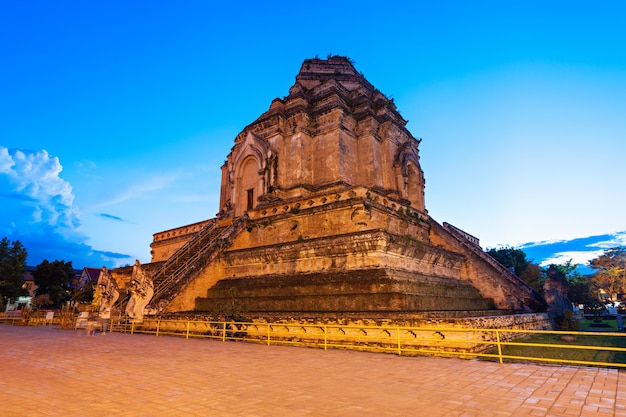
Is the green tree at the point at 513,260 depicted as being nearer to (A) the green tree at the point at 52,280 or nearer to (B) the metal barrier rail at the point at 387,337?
(B) the metal barrier rail at the point at 387,337

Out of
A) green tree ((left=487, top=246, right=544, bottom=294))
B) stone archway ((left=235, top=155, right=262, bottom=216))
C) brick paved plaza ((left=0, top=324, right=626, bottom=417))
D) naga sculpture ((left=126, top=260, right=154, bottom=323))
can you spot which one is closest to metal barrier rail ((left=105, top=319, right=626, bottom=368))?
naga sculpture ((left=126, top=260, right=154, bottom=323))

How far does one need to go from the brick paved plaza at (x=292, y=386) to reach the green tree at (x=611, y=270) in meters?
29.8

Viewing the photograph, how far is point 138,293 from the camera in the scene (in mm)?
15281

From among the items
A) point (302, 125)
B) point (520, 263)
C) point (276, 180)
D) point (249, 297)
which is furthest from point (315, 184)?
point (520, 263)

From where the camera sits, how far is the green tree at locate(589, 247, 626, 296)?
3089 centimetres

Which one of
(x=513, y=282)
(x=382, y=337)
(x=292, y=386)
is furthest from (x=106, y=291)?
(x=513, y=282)

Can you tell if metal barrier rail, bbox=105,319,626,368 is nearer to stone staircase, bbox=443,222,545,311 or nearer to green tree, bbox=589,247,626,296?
stone staircase, bbox=443,222,545,311

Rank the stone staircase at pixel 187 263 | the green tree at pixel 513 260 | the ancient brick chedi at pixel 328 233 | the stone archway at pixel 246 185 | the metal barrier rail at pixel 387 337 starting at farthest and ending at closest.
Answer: the green tree at pixel 513 260
the stone archway at pixel 246 185
the stone staircase at pixel 187 263
the ancient brick chedi at pixel 328 233
the metal barrier rail at pixel 387 337

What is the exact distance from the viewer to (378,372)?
7238 millimetres

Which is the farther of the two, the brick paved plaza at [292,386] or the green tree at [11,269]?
the green tree at [11,269]

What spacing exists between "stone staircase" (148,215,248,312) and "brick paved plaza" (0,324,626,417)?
633 cm

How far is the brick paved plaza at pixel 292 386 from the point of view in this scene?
4816mm

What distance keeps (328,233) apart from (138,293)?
27.5 feet

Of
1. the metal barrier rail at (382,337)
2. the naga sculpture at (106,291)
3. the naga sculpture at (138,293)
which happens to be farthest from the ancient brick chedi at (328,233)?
the naga sculpture at (106,291)
